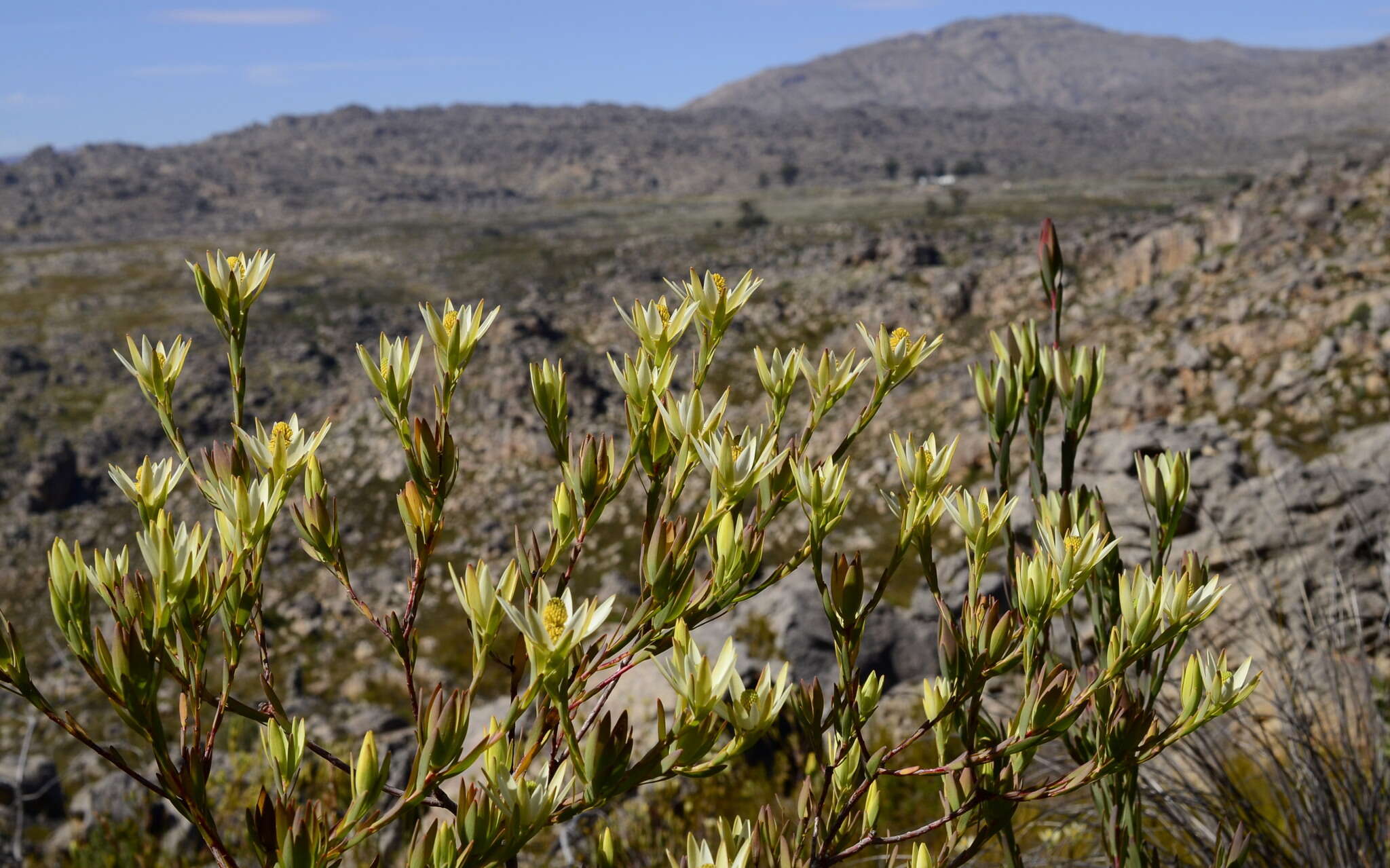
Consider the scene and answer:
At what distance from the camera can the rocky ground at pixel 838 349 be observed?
29.9 feet

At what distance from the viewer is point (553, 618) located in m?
1.19

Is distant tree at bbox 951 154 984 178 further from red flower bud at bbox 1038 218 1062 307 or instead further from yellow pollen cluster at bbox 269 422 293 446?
yellow pollen cluster at bbox 269 422 293 446

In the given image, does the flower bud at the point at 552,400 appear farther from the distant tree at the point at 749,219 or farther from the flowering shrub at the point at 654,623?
the distant tree at the point at 749,219

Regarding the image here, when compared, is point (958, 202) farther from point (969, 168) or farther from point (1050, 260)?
point (1050, 260)

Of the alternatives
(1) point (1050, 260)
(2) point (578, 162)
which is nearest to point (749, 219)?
(1) point (1050, 260)

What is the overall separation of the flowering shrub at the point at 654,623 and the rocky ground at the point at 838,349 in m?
1.83

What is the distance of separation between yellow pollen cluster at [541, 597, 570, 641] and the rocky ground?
2.54m

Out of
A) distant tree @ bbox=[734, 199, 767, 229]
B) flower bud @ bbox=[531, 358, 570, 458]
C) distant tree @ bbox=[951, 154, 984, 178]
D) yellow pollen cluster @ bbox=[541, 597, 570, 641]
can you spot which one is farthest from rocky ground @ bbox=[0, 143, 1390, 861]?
distant tree @ bbox=[951, 154, 984, 178]

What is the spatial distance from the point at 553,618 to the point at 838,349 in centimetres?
2615

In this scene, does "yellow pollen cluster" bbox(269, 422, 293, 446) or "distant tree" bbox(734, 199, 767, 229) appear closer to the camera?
"yellow pollen cluster" bbox(269, 422, 293, 446)

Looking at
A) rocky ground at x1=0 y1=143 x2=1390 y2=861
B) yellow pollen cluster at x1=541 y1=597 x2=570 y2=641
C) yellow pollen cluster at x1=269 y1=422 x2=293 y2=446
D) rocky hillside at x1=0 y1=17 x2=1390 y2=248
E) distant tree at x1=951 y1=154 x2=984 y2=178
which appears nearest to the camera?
yellow pollen cluster at x1=541 y1=597 x2=570 y2=641

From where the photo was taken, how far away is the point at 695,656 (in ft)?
4.09

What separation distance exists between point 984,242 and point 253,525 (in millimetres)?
46346

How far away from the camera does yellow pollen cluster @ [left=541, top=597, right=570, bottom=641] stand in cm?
118
